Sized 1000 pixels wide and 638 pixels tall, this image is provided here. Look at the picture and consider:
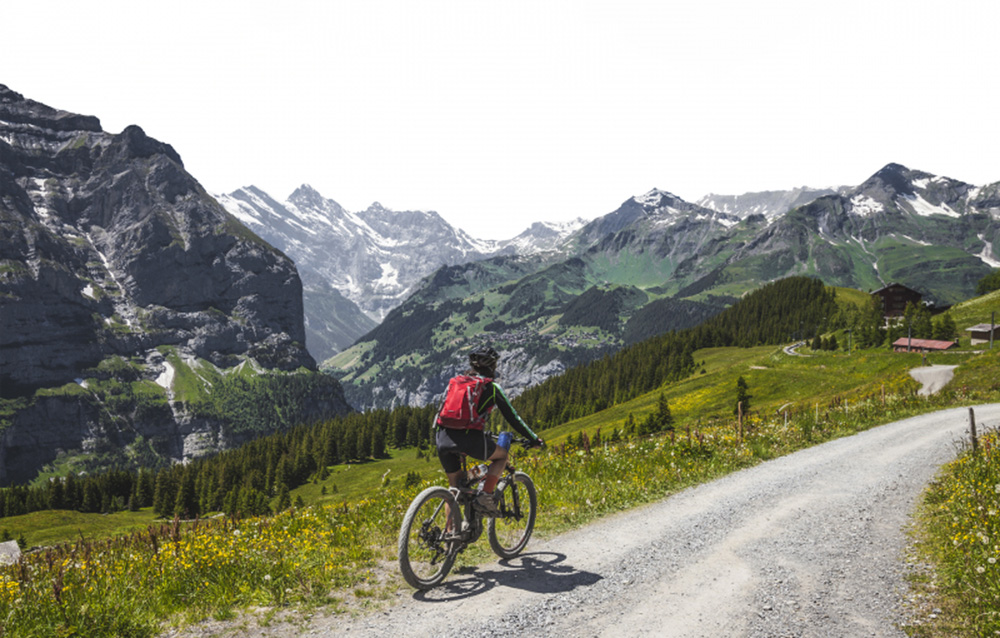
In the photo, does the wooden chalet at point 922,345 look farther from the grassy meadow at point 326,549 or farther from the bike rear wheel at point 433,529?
the bike rear wheel at point 433,529

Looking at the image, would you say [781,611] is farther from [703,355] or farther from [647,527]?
[703,355]

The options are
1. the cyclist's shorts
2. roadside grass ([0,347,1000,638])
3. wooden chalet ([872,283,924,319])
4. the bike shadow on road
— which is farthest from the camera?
wooden chalet ([872,283,924,319])

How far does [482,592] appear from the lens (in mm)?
8938

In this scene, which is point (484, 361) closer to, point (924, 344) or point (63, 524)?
point (924, 344)

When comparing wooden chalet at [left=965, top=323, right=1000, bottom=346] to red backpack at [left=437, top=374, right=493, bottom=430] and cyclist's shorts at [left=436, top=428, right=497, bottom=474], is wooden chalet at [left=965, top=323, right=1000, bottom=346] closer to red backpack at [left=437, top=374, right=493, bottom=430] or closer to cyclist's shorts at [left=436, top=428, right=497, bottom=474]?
cyclist's shorts at [left=436, top=428, right=497, bottom=474]

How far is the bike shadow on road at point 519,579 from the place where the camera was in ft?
29.2

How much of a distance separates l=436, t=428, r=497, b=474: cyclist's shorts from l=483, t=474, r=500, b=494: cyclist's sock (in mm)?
587

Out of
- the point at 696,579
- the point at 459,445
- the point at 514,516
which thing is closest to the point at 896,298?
the point at 696,579

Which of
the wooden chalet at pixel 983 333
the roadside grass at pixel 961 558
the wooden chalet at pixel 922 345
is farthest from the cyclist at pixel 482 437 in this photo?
the wooden chalet at pixel 983 333

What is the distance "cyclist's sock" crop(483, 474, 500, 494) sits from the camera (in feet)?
33.0

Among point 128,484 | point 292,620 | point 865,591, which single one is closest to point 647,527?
point 865,591

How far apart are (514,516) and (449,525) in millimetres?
1975

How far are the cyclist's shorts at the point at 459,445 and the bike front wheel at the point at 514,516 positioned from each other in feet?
4.60

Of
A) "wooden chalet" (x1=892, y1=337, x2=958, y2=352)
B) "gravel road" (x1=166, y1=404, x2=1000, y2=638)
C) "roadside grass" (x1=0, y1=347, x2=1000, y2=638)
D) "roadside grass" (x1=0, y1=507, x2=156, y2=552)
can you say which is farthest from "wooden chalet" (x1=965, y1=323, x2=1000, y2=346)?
"roadside grass" (x1=0, y1=507, x2=156, y2=552)
